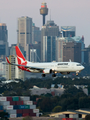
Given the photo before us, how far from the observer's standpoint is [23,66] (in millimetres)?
170000

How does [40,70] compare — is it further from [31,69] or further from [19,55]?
[19,55]

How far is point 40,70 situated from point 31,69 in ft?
12.2

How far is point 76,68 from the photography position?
6398 inches

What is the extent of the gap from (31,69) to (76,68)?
53.8 ft

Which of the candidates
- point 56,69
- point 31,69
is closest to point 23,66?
point 31,69

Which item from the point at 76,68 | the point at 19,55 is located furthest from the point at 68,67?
the point at 19,55

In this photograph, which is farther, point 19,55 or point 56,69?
point 19,55

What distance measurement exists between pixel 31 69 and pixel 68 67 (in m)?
14.4

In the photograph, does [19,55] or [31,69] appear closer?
[31,69]

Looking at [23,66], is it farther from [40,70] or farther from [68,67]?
[68,67]

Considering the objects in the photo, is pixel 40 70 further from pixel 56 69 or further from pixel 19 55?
pixel 19 55

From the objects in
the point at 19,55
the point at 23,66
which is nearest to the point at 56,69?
the point at 23,66

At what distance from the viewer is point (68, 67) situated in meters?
162

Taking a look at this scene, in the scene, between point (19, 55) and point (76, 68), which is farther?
point (19, 55)
